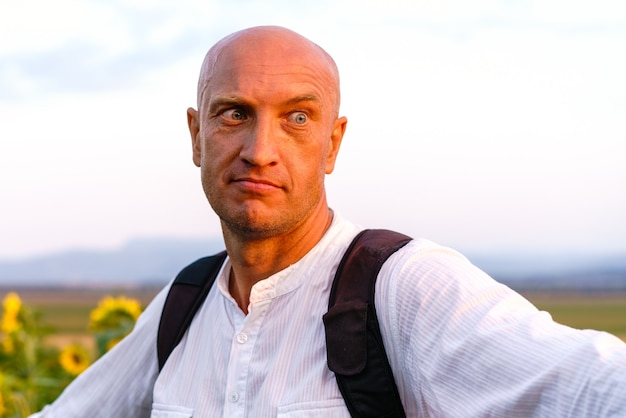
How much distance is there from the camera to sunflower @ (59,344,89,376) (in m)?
5.97

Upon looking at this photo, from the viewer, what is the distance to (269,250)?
261cm

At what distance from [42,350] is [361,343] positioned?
14.7ft

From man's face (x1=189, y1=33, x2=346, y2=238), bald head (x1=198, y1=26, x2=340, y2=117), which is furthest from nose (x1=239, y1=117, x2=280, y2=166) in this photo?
bald head (x1=198, y1=26, x2=340, y2=117)

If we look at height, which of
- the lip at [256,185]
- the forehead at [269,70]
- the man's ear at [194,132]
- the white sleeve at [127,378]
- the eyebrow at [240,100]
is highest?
the forehead at [269,70]

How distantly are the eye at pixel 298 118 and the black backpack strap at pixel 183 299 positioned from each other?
27.1 inches

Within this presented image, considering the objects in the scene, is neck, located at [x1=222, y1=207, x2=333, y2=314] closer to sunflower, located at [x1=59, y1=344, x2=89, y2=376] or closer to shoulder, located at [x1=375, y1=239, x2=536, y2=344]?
shoulder, located at [x1=375, y1=239, x2=536, y2=344]

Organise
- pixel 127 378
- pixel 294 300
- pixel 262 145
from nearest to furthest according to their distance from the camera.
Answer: pixel 262 145 → pixel 294 300 → pixel 127 378

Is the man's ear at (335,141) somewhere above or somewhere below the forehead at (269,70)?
below

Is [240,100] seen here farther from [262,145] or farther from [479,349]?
[479,349]

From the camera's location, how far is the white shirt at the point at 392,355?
5.87 feet

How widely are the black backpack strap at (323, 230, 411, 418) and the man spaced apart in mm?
30

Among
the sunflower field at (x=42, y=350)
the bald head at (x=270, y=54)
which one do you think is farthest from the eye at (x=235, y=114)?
the sunflower field at (x=42, y=350)

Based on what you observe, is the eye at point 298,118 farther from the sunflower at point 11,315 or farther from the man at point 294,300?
the sunflower at point 11,315

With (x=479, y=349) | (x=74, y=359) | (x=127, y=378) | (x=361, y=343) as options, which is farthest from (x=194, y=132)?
(x=74, y=359)
